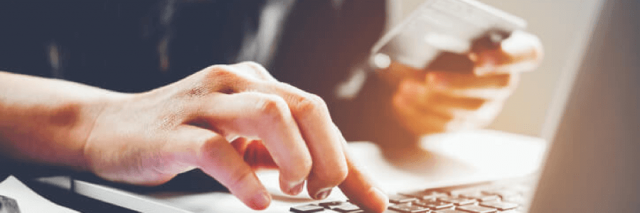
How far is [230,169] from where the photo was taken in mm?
352

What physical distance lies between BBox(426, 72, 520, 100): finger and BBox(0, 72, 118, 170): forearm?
0.49 meters

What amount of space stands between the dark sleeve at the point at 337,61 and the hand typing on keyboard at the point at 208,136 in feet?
1.59

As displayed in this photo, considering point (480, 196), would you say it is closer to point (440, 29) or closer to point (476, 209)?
point (476, 209)

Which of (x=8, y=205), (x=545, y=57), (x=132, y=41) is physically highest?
(x=545, y=57)

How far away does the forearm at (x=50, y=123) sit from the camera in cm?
49

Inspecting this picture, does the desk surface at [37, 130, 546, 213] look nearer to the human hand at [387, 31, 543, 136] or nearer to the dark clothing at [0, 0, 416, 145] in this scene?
the human hand at [387, 31, 543, 136]

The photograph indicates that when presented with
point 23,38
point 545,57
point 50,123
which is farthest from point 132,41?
point 545,57

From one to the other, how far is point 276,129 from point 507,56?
0.51m

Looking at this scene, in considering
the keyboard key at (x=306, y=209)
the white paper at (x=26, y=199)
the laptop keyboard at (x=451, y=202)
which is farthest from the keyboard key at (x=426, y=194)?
Result: the white paper at (x=26, y=199)

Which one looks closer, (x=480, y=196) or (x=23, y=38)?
(x=480, y=196)

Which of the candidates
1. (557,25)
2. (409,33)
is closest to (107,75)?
(409,33)

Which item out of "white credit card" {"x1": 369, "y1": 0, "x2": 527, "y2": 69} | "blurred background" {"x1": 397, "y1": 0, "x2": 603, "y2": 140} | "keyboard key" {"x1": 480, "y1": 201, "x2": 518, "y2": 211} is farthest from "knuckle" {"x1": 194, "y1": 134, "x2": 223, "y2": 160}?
"blurred background" {"x1": 397, "y1": 0, "x2": 603, "y2": 140}

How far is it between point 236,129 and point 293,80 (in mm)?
628

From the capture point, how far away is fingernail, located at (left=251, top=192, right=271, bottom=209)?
0.35m
